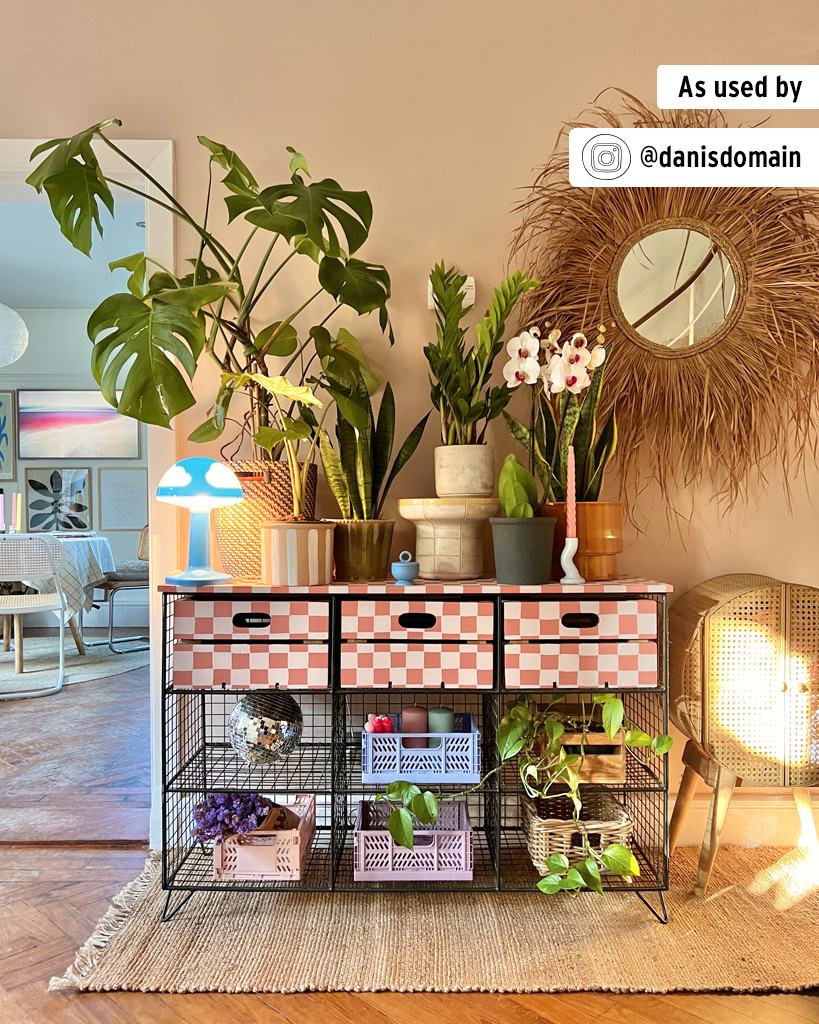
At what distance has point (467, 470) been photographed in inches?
78.5

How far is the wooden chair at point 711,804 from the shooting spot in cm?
196

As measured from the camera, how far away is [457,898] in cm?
194

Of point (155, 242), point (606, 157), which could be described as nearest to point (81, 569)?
point (155, 242)

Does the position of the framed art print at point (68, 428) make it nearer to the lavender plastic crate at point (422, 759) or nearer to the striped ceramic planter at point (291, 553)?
the striped ceramic planter at point (291, 553)

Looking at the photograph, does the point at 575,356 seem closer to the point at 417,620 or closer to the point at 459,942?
the point at 417,620

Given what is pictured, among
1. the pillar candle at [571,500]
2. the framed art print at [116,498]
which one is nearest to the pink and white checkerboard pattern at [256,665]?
the pillar candle at [571,500]

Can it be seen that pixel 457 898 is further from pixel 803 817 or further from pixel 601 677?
pixel 803 817

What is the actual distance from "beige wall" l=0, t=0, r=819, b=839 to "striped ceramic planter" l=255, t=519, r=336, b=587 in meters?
0.95

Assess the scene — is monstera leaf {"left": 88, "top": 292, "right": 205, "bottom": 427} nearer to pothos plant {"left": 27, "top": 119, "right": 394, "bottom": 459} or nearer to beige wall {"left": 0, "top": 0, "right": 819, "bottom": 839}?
pothos plant {"left": 27, "top": 119, "right": 394, "bottom": 459}

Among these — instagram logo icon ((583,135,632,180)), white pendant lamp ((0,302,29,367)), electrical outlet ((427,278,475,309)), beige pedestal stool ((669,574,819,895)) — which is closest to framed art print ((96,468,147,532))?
white pendant lamp ((0,302,29,367))

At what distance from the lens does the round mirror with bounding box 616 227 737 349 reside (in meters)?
2.18

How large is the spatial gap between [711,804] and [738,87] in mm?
2057

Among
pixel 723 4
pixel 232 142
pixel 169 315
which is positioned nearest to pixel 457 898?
pixel 169 315

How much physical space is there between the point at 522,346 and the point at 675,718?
1107 millimetres
